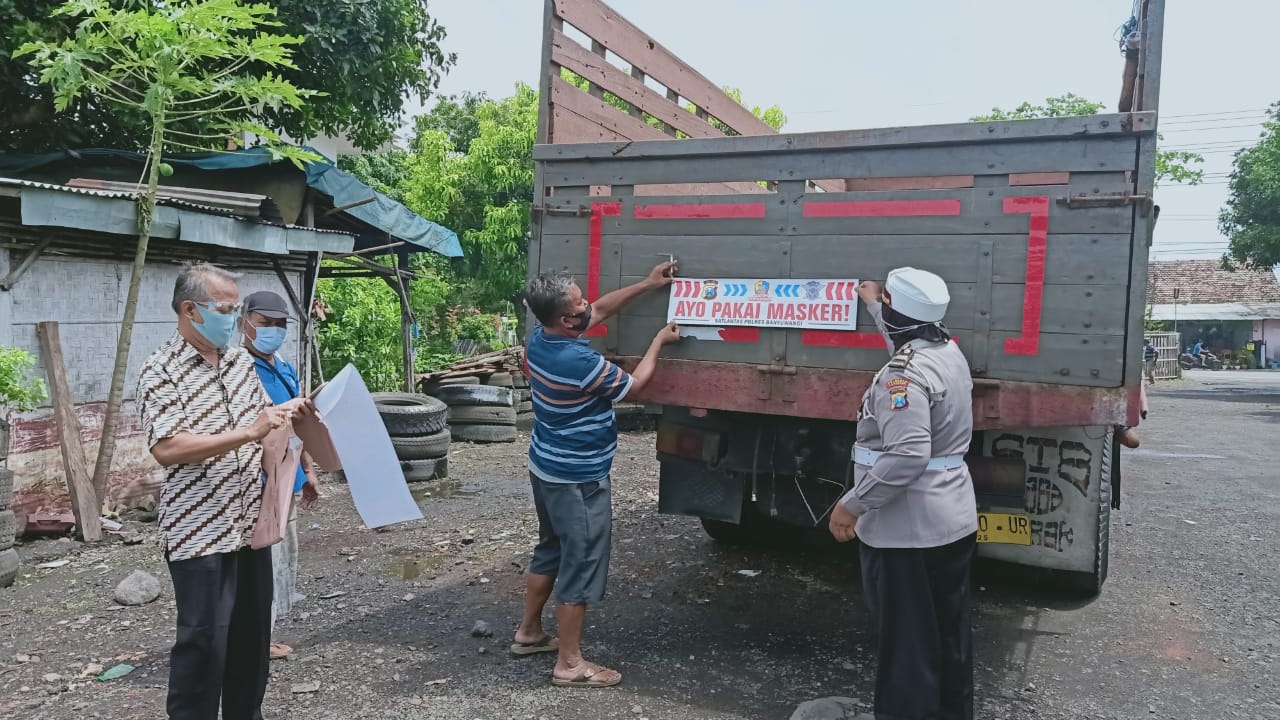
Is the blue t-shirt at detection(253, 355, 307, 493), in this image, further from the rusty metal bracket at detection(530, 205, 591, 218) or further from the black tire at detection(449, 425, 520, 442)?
the black tire at detection(449, 425, 520, 442)

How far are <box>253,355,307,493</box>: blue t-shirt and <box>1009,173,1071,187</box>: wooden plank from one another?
2.98m

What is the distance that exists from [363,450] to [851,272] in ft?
6.44

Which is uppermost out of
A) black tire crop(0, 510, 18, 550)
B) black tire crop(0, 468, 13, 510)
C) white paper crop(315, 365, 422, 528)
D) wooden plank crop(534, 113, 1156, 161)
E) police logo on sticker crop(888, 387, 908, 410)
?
wooden plank crop(534, 113, 1156, 161)

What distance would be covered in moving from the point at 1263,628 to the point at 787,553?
2.51 metres

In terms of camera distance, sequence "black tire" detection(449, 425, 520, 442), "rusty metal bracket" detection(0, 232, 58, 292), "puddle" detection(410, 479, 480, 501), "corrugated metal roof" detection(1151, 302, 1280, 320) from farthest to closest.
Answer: "corrugated metal roof" detection(1151, 302, 1280, 320)
"black tire" detection(449, 425, 520, 442)
"puddle" detection(410, 479, 480, 501)
"rusty metal bracket" detection(0, 232, 58, 292)

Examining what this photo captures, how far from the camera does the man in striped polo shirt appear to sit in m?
3.59

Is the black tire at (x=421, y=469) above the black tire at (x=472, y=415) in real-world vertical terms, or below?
below

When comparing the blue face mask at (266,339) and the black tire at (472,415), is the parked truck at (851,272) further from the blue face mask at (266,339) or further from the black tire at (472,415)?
the black tire at (472,415)

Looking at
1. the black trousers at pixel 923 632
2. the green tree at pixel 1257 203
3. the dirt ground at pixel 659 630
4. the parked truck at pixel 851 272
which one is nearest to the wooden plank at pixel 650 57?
the parked truck at pixel 851 272

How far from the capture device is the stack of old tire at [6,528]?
4980 millimetres

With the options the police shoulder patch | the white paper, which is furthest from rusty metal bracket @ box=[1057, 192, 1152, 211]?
the white paper

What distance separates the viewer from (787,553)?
18.4 feet

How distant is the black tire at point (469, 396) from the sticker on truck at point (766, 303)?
23.3 ft

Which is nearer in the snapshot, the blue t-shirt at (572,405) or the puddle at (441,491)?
the blue t-shirt at (572,405)
